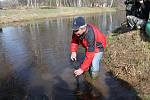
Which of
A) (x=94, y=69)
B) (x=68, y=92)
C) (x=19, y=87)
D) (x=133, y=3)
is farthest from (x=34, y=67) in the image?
(x=133, y=3)

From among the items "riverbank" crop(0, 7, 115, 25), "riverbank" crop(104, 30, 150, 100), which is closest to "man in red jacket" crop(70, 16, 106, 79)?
"riverbank" crop(104, 30, 150, 100)

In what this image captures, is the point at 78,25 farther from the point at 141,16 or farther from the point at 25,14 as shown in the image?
the point at 25,14

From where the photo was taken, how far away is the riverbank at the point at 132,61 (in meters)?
9.15

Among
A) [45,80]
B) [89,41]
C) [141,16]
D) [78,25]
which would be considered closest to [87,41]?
[89,41]

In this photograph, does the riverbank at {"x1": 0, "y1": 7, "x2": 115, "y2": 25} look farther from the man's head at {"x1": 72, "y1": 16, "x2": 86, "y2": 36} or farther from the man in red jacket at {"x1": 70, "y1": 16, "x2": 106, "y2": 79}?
the man's head at {"x1": 72, "y1": 16, "x2": 86, "y2": 36}

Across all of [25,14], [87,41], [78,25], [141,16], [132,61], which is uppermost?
[78,25]

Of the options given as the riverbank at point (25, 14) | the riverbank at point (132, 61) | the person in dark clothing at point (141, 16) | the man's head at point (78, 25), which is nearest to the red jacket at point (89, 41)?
the man's head at point (78, 25)

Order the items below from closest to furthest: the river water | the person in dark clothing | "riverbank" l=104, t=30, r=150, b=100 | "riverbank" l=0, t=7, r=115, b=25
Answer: the river water, "riverbank" l=104, t=30, r=150, b=100, the person in dark clothing, "riverbank" l=0, t=7, r=115, b=25

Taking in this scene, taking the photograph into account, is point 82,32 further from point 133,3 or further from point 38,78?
point 133,3

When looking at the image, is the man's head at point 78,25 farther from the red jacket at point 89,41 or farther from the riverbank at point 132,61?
the riverbank at point 132,61

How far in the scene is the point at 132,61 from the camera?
416 inches

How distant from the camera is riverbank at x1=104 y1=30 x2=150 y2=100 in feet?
30.0

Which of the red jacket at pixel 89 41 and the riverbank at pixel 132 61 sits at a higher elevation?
the red jacket at pixel 89 41

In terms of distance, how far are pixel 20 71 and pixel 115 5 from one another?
10225 cm
